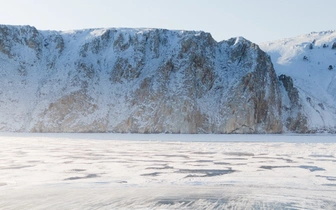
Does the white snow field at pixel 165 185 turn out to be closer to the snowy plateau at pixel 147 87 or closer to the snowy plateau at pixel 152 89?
the snowy plateau at pixel 152 89

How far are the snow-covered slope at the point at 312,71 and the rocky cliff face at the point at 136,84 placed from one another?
770 centimetres

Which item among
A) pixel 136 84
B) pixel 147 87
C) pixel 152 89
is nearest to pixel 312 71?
pixel 152 89

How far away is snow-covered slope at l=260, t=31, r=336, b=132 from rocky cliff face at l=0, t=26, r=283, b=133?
25.3 feet

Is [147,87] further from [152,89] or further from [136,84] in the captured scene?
[136,84]

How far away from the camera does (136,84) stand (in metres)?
76.0

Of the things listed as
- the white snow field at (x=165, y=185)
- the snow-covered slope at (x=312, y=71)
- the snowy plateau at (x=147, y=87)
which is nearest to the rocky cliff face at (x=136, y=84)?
the snowy plateau at (x=147, y=87)

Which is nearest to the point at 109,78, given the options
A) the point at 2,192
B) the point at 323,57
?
the point at 323,57

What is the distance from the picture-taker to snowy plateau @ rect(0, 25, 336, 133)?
69.2 metres

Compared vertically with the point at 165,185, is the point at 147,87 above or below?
above

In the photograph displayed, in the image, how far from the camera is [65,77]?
7762cm

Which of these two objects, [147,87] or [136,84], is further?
[136,84]

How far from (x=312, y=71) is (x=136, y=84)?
48.1 metres

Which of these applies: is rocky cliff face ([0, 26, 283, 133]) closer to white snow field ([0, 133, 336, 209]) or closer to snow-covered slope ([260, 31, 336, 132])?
snow-covered slope ([260, 31, 336, 132])

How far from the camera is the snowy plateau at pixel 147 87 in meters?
69.2
